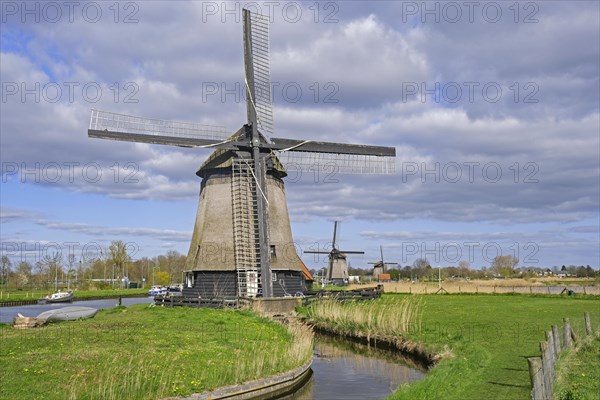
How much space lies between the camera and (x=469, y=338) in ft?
61.3

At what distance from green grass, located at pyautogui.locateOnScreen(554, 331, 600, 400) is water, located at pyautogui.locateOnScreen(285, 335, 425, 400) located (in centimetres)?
431

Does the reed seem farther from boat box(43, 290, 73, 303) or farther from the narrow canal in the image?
boat box(43, 290, 73, 303)

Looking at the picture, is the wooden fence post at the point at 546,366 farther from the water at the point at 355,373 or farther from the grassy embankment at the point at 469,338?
the water at the point at 355,373

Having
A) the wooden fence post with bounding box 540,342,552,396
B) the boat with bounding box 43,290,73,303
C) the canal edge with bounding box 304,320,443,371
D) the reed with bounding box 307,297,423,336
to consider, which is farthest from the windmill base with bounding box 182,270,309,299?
the boat with bounding box 43,290,73,303

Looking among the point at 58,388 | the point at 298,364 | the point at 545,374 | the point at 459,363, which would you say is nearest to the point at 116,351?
the point at 58,388

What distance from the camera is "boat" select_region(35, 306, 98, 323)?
76.1ft

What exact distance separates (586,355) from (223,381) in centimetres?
929

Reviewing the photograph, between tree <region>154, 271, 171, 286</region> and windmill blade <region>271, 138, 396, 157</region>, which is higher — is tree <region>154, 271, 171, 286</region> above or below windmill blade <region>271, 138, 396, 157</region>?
below

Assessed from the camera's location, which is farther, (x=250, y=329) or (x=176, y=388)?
(x=250, y=329)

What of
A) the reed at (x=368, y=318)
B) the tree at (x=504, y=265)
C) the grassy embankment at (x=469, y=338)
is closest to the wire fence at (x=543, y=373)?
the grassy embankment at (x=469, y=338)

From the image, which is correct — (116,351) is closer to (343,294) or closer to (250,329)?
(250,329)

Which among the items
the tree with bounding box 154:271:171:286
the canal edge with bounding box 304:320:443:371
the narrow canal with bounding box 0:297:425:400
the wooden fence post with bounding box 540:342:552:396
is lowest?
the tree with bounding box 154:271:171:286

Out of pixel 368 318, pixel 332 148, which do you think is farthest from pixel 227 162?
pixel 368 318

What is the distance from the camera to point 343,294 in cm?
3612
